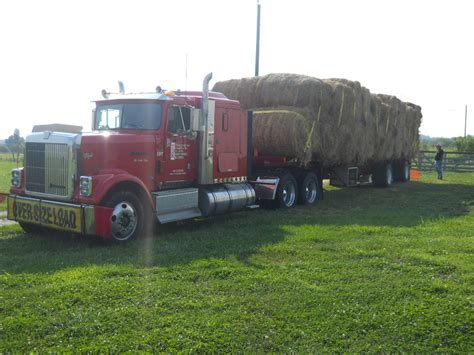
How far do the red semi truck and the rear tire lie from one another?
0.06 feet

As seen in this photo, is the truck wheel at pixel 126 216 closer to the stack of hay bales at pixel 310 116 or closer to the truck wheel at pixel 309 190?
the stack of hay bales at pixel 310 116

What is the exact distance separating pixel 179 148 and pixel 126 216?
81.8 inches

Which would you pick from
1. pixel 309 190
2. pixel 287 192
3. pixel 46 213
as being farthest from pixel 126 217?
pixel 309 190

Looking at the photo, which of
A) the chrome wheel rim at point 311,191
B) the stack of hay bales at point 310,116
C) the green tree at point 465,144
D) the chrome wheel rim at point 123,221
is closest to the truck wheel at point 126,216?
the chrome wheel rim at point 123,221

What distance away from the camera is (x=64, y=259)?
280 inches

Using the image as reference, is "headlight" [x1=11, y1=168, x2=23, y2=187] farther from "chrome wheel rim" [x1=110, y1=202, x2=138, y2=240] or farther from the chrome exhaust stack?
the chrome exhaust stack

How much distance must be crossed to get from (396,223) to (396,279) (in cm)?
445

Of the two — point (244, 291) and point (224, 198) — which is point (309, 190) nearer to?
point (224, 198)

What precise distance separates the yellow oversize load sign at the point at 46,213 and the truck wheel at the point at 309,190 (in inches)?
288

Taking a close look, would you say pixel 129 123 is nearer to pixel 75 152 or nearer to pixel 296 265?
pixel 75 152

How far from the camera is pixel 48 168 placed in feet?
28.0

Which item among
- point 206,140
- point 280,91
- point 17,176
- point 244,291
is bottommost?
point 244,291

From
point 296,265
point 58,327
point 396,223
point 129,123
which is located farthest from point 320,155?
point 58,327

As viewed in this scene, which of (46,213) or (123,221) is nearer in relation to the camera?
(46,213)
